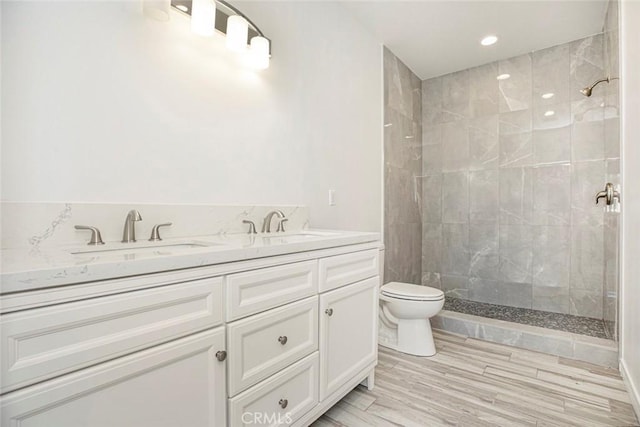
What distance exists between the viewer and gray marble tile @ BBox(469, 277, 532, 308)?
2.87 metres

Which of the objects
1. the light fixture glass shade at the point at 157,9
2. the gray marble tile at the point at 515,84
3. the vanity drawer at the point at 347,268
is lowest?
the vanity drawer at the point at 347,268

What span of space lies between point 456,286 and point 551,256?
0.87 metres

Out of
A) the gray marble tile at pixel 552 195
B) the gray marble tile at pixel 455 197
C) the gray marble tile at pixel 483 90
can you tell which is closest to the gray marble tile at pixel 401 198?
the gray marble tile at pixel 455 197

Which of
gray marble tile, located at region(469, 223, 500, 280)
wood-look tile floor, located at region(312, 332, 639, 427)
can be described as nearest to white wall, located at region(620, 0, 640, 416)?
wood-look tile floor, located at region(312, 332, 639, 427)

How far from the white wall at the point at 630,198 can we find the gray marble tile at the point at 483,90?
1.25 meters

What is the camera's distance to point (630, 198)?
1.60 metres

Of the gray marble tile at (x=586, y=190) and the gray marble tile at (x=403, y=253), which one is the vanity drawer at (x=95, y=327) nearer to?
the gray marble tile at (x=403, y=253)

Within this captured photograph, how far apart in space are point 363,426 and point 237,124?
155 cm

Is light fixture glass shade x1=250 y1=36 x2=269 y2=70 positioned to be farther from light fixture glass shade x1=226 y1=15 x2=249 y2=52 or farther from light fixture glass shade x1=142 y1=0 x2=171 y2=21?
light fixture glass shade x1=142 y1=0 x2=171 y2=21

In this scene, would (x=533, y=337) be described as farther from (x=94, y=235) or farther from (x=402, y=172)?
(x=94, y=235)

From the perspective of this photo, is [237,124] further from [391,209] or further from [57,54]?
[391,209]

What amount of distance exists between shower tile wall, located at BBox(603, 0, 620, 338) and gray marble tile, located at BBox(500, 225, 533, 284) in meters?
0.52

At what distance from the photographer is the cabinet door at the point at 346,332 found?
1.34 m

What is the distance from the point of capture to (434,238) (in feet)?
11.0
